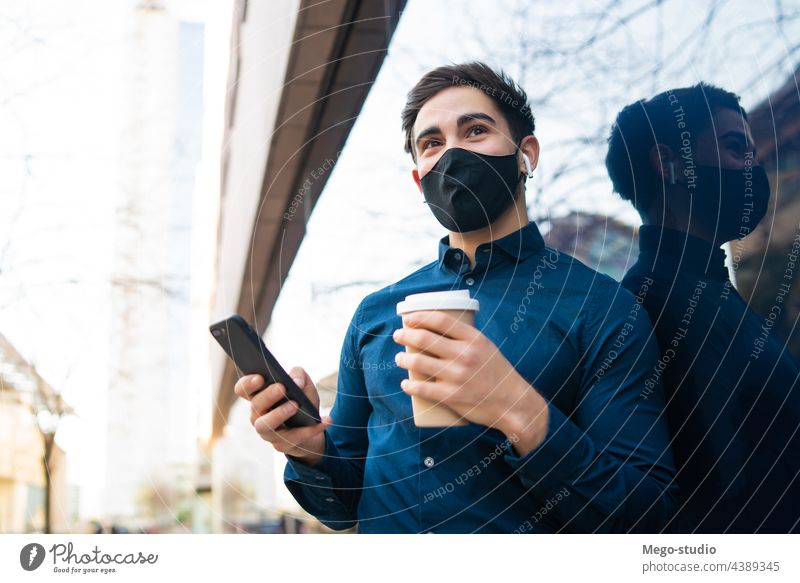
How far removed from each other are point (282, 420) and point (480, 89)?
398 mm

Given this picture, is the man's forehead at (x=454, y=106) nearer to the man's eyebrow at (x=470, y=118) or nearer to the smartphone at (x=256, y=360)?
the man's eyebrow at (x=470, y=118)

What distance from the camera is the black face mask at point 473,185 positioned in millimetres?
781

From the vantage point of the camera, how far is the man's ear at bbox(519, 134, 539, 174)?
2.69 feet

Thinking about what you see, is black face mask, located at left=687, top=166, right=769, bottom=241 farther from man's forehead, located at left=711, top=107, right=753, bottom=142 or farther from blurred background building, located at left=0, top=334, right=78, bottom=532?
blurred background building, located at left=0, top=334, right=78, bottom=532

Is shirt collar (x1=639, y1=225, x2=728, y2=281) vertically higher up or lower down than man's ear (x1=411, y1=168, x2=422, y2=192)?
Result: lower down

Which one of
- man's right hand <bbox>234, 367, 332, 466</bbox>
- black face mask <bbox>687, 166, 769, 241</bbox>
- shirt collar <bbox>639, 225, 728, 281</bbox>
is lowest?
man's right hand <bbox>234, 367, 332, 466</bbox>

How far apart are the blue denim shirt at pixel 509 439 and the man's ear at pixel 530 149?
7 cm

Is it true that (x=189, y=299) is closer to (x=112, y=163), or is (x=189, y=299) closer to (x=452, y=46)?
(x=112, y=163)

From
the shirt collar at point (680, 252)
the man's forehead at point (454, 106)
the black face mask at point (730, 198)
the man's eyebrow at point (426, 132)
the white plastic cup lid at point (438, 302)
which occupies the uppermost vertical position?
the man's forehead at point (454, 106)

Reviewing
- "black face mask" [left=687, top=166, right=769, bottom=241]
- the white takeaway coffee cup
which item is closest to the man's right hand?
the white takeaway coffee cup

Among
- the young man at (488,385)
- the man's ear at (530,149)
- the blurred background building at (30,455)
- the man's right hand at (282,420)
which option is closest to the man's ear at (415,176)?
the young man at (488,385)

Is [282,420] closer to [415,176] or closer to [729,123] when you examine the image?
[415,176]

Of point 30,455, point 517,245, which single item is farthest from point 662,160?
point 30,455
